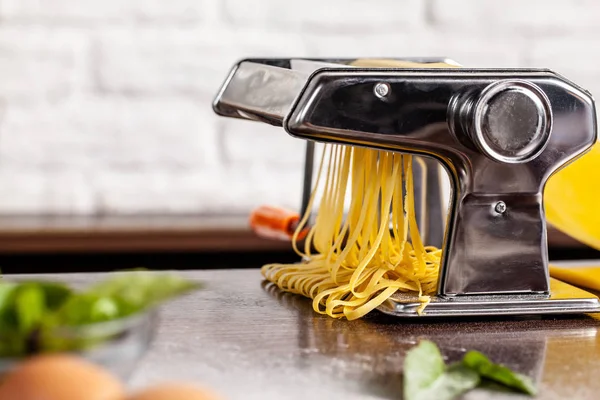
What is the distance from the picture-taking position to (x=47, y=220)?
1.67m

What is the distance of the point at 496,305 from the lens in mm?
854

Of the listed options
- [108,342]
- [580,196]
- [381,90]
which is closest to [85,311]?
[108,342]

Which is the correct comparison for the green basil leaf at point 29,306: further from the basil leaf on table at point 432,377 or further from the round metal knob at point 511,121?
the round metal knob at point 511,121

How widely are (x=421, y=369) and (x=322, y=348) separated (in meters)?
0.12

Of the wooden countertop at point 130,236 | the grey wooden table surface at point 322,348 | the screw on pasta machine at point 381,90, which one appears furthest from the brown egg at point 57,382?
the wooden countertop at point 130,236

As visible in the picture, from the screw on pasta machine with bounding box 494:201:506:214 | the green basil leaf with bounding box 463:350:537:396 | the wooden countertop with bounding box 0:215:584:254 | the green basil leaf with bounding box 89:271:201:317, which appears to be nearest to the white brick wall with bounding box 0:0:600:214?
the wooden countertop with bounding box 0:215:584:254

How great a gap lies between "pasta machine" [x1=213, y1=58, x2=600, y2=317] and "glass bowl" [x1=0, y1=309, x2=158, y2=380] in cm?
31

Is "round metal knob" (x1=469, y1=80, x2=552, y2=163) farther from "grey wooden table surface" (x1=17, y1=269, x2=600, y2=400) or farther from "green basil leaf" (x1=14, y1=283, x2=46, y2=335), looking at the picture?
"green basil leaf" (x1=14, y1=283, x2=46, y2=335)

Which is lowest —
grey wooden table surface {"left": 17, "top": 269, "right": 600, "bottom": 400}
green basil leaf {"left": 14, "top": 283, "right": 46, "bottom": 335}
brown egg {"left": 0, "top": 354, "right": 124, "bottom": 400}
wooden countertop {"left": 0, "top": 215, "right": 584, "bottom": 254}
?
wooden countertop {"left": 0, "top": 215, "right": 584, "bottom": 254}

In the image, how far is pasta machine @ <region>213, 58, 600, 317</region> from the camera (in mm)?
813

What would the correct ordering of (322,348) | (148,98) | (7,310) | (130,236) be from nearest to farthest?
(7,310) → (322,348) → (130,236) → (148,98)

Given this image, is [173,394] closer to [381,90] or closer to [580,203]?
[381,90]

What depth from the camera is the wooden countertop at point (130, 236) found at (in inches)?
57.7

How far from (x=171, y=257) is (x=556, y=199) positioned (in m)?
0.72
